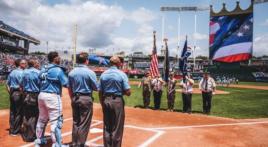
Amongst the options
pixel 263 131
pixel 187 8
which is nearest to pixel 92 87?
pixel 263 131

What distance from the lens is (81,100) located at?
20.7 feet

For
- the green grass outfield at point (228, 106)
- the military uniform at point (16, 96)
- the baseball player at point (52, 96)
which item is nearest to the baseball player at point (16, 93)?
the military uniform at point (16, 96)

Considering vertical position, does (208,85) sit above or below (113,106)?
above

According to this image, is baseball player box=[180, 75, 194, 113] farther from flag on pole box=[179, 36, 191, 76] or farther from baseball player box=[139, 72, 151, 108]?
baseball player box=[139, 72, 151, 108]

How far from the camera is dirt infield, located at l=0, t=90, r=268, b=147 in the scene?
764 cm

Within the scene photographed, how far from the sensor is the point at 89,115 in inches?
252

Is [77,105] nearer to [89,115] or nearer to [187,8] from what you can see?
[89,115]

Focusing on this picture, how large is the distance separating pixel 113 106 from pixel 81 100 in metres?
0.76

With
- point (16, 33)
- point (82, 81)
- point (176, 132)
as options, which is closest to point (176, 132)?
point (176, 132)

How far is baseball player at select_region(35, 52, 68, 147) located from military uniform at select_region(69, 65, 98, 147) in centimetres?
29

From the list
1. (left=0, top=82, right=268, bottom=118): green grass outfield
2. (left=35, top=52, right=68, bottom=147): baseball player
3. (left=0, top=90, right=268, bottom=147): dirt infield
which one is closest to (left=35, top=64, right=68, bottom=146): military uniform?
(left=35, top=52, right=68, bottom=147): baseball player

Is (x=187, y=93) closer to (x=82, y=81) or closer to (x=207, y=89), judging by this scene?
(x=207, y=89)

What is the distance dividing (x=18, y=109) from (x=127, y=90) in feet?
12.7

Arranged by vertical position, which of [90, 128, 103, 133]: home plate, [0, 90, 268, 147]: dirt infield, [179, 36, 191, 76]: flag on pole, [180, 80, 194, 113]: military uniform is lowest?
[0, 90, 268, 147]: dirt infield
